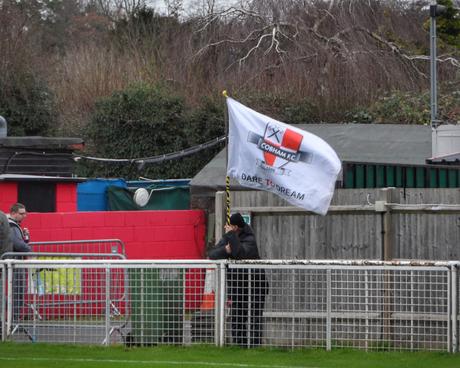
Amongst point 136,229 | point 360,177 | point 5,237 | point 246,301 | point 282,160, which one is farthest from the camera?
point 136,229

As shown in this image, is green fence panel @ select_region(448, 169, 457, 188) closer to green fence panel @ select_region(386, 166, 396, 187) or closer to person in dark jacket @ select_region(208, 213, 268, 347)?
green fence panel @ select_region(386, 166, 396, 187)

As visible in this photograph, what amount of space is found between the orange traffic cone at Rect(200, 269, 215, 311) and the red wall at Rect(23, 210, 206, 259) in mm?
7218

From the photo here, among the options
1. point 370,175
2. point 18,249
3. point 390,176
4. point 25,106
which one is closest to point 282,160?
point 370,175

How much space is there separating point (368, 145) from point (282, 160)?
7746 millimetres

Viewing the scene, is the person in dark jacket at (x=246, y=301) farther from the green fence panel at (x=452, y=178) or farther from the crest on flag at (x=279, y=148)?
the green fence panel at (x=452, y=178)

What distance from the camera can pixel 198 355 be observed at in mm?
12242

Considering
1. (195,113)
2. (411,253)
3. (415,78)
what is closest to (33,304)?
(411,253)

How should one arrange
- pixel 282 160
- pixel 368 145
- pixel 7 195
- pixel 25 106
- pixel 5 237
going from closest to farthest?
pixel 282 160
pixel 5 237
pixel 7 195
pixel 368 145
pixel 25 106

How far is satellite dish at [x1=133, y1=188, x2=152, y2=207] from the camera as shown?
2330 cm

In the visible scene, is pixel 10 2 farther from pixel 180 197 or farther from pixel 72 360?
pixel 72 360

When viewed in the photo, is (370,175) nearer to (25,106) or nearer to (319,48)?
(319,48)

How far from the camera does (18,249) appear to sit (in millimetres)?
15359

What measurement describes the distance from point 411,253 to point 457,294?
169cm

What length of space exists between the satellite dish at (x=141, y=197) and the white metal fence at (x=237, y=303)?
9.57 m
